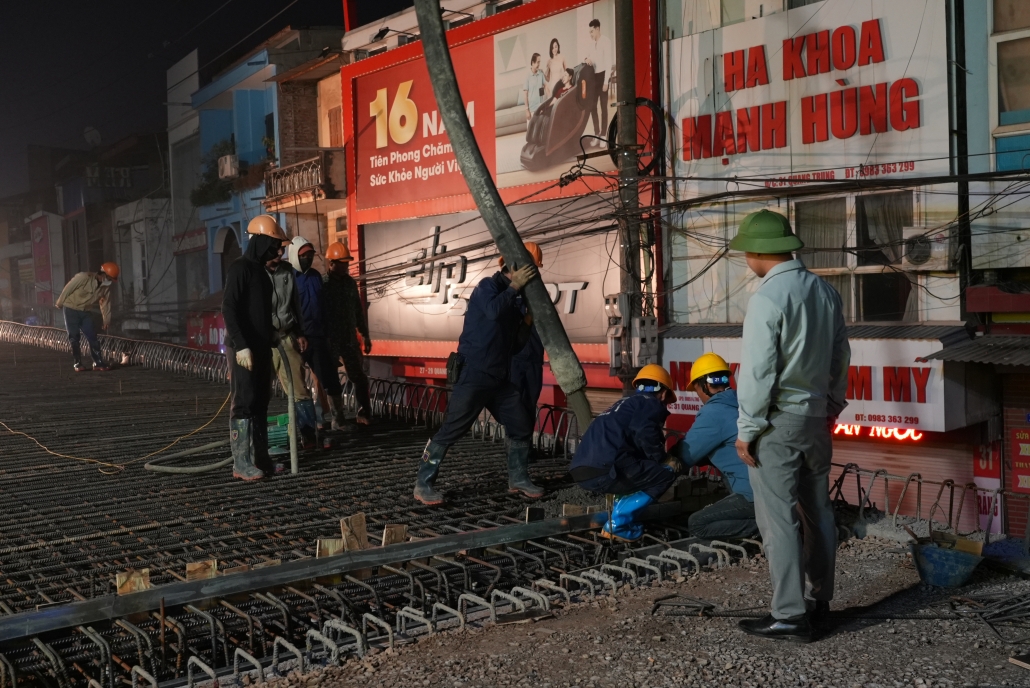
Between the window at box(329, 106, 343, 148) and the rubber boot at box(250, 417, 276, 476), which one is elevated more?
the window at box(329, 106, 343, 148)

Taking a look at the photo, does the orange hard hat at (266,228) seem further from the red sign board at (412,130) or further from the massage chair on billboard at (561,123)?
the red sign board at (412,130)

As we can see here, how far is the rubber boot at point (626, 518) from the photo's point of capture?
20.5 feet

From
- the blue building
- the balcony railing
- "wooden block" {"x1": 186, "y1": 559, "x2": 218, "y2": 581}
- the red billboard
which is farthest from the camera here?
the blue building

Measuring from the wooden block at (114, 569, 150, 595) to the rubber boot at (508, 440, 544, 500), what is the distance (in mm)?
3283

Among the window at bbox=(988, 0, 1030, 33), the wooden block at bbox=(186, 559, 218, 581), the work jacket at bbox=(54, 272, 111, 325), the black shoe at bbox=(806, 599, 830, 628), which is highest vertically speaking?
the window at bbox=(988, 0, 1030, 33)

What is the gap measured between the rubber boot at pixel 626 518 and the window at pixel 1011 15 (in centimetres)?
959

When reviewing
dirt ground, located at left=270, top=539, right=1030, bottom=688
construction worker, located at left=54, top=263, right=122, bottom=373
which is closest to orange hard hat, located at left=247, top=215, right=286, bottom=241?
dirt ground, located at left=270, top=539, right=1030, bottom=688

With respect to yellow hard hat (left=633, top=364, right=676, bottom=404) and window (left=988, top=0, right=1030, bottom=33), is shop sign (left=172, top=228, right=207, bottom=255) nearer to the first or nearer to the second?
window (left=988, top=0, right=1030, bottom=33)

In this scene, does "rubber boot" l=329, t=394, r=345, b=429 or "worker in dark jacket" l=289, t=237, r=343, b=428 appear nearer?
"worker in dark jacket" l=289, t=237, r=343, b=428

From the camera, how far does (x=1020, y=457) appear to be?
13.2 metres

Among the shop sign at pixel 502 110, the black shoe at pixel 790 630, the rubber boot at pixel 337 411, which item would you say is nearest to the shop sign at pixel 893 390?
the shop sign at pixel 502 110

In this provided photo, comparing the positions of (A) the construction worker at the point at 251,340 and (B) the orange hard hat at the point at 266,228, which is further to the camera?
(B) the orange hard hat at the point at 266,228

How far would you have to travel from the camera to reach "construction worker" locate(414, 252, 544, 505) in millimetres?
6953

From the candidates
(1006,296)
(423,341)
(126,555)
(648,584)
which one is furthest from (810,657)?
(423,341)
